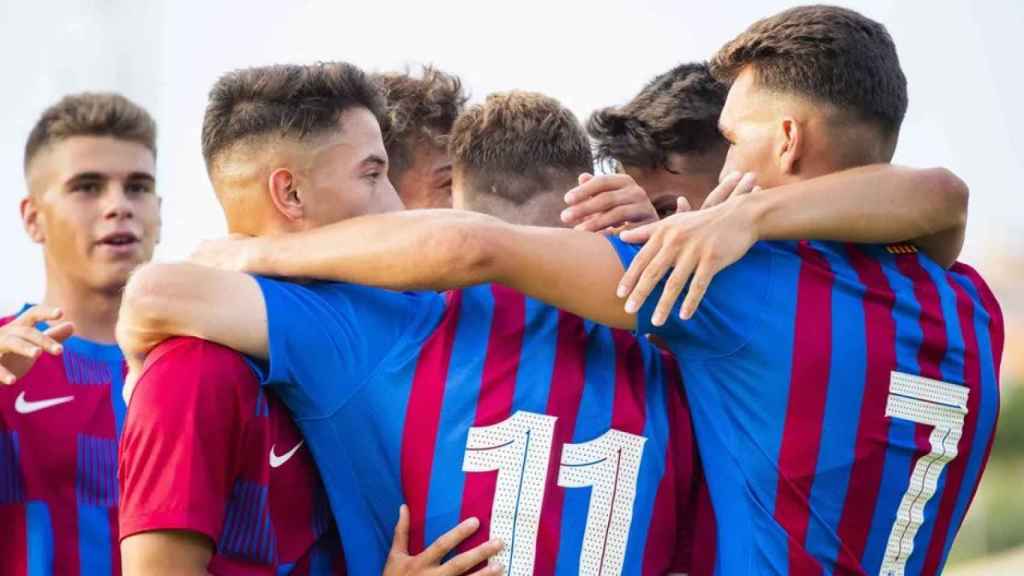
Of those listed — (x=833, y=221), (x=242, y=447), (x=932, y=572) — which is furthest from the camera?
(x=932, y=572)

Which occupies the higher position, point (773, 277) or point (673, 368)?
point (773, 277)

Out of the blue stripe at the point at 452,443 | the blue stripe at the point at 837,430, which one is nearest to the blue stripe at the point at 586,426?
the blue stripe at the point at 452,443

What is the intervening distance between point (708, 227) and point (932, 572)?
1.01 meters

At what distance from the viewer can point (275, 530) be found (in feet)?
9.38

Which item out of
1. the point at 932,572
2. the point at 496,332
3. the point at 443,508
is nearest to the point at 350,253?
the point at 496,332

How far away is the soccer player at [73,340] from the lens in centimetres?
407

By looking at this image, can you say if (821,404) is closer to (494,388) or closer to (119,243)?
(494,388)

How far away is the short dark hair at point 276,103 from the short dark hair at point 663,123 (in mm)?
965

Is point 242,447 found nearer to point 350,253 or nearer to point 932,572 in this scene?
point 350,253

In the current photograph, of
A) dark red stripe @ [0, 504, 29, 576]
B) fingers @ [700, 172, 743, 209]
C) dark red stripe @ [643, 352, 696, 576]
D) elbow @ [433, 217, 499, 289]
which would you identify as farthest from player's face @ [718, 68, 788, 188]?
dark red stripe @ [0, 504, 29, 576]

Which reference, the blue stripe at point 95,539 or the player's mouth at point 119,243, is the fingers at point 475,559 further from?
the player's mouth at point 119,243

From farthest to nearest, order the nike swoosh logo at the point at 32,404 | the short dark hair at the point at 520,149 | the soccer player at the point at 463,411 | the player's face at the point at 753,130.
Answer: the nike swoosh logo at the point at 32,404
the short dark hair at the point at 520,149
the player's face at the point at 753,130
the soccer player at the point at 463,411

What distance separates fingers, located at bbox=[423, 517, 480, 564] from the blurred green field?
19176mm

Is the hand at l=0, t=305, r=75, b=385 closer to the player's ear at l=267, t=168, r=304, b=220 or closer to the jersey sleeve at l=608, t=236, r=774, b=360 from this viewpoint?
the player's ear at l=267, t=168, r=304, b=220
